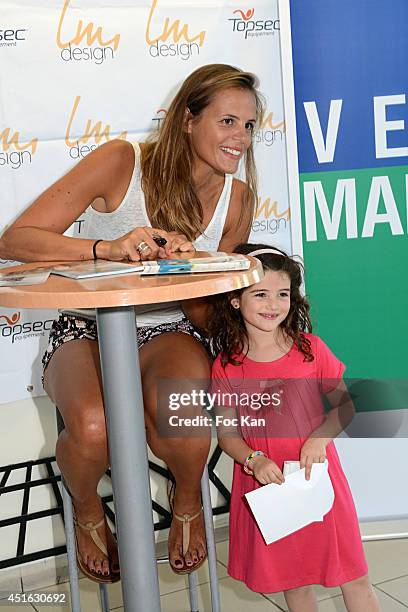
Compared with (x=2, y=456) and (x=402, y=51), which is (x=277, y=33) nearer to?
(x=402, y=51)

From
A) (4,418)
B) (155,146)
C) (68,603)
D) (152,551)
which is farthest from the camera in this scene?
(4,418)

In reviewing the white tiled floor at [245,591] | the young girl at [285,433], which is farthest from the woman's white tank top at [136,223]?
the white tiled floor at [245,591]

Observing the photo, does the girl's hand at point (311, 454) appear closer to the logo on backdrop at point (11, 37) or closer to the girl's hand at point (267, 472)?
the girl's hand at point (267, 472)

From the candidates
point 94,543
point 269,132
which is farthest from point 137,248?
point 269,132

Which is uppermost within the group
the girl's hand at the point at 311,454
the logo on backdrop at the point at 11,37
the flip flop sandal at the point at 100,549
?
the logo on backdrop at the point at 11,37

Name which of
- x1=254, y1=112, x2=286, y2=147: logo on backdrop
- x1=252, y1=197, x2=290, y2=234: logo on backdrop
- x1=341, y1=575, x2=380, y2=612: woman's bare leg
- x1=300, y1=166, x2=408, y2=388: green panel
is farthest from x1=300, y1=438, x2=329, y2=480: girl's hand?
x1=254, y1=112, x2=286, y2=147: logo on backdrop

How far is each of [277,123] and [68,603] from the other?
171 centimetres

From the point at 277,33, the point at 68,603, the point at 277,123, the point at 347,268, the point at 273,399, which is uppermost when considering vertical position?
the point at 277,33

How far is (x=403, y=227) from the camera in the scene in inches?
117

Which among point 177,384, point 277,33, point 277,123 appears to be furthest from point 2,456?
point 277,33

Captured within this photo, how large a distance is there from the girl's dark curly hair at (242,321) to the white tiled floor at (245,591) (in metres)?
0.95

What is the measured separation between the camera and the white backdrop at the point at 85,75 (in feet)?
8.98

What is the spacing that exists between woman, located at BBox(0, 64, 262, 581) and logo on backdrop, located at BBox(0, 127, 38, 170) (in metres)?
0.49

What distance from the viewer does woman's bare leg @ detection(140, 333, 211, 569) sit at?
211cm
